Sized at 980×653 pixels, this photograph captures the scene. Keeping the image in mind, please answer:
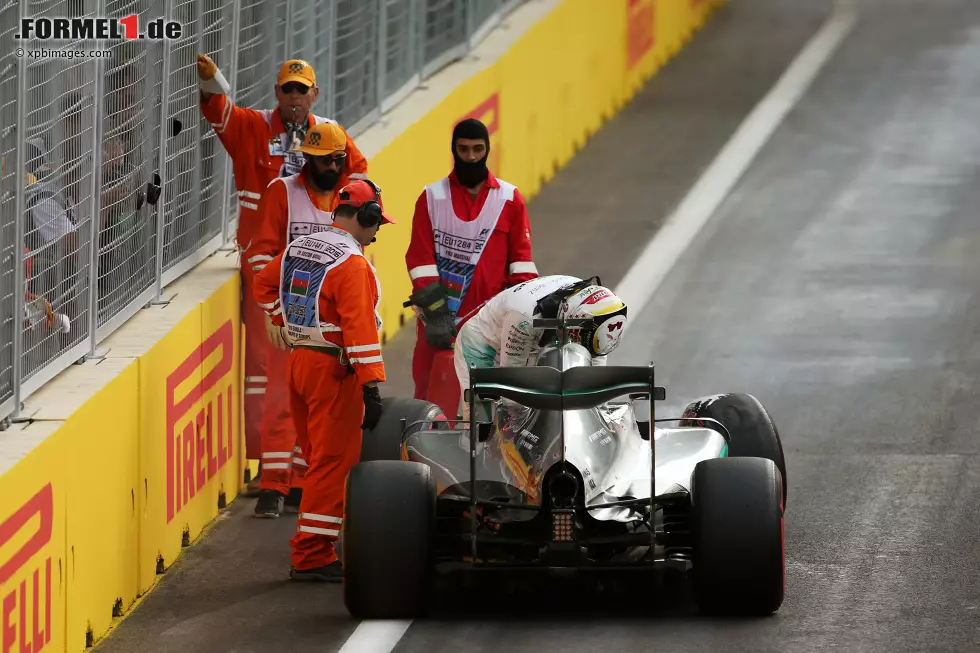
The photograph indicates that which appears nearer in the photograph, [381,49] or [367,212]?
[367,212]

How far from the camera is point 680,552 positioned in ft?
29.7

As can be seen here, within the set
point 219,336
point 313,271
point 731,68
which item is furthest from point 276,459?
point 731,68

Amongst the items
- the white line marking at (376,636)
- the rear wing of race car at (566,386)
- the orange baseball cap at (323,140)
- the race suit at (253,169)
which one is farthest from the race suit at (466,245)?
the white line marking at (376,636)

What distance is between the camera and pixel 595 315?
9.47 metres

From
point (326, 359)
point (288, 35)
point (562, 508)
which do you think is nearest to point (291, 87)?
point (288, 35)

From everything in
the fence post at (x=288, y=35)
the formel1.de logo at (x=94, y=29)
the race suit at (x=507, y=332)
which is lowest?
the race suit at (x=507, y=332)

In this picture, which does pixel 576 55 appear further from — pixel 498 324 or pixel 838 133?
pixel 498 324

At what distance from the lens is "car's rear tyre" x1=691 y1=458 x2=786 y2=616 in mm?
8695

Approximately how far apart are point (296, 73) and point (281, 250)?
1110 millimetres

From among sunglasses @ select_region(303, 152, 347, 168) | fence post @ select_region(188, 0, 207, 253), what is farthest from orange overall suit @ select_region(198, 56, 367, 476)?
sunglasses @ select_region(303, 152, 347, 168)

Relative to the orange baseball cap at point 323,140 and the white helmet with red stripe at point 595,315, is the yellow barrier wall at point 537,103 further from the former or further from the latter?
the white helmet with red stripe at point 595,315

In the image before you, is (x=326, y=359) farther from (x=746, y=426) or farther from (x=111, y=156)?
(x=746, y=426)

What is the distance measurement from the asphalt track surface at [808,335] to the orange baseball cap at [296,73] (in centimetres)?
249

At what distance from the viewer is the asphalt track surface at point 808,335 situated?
8969 mm
